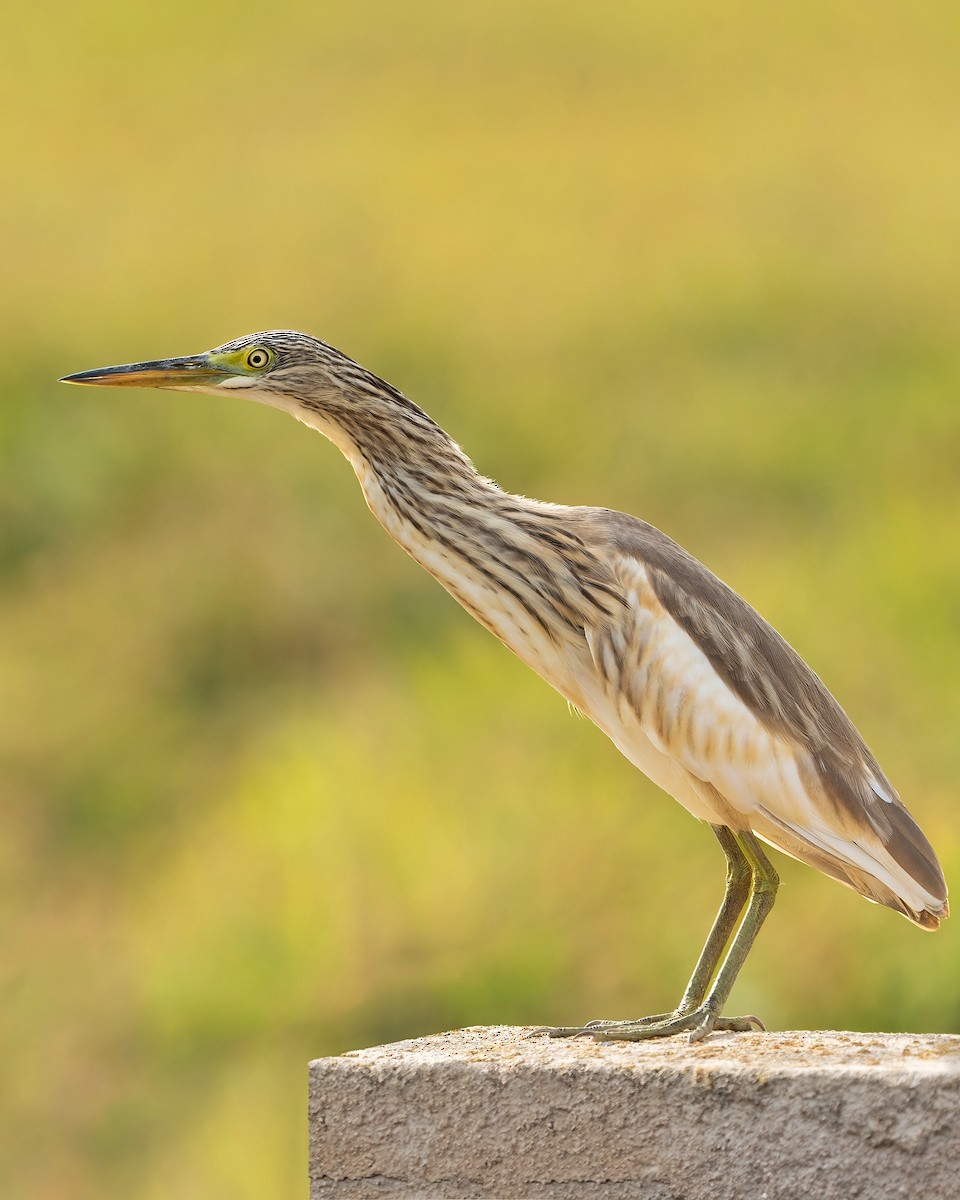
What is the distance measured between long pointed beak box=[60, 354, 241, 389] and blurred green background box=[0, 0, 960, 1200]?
3.50 meters

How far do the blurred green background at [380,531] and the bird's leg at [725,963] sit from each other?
9.78ft

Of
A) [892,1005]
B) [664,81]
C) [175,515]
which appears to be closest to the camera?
[892,1005]

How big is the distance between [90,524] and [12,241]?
3.14 meters

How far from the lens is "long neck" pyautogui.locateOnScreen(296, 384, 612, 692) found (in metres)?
2.73

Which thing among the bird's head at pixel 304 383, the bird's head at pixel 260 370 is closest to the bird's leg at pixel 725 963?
the bird's head at pixel 304 383

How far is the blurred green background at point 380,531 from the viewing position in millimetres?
6266

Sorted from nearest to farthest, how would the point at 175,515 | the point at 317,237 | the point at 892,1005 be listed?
the point at 892,1005
the point at 175,515
the point at 317,237

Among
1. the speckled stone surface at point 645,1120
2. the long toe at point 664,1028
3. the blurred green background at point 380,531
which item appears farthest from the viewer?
the blurred green background at point 380,531

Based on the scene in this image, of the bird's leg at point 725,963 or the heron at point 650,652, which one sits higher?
the heron at point 650,652

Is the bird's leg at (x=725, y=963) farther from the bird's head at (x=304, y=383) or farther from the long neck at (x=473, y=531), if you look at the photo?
the bird's head at (x=304, y=383)

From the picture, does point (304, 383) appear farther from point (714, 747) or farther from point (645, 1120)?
point (645, 1120)

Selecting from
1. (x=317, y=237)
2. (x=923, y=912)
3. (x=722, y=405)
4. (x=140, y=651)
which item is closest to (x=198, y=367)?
(x=923, y=912)

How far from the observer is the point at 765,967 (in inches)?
229

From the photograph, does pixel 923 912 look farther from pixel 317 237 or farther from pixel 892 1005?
pixel 317 237
